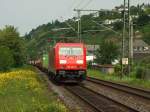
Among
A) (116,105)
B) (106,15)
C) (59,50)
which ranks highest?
(106,15)

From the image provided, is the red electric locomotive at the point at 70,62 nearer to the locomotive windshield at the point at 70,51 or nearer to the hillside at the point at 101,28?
the locomotive windshield at the point at 70,51

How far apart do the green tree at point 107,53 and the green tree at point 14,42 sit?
1627cm

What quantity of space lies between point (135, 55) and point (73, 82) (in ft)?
218

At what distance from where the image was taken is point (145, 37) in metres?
114

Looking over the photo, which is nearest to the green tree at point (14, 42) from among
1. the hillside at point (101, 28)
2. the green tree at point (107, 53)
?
the hillside at point (101, 28)

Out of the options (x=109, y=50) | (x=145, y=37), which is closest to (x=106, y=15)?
(x=145, y=37)

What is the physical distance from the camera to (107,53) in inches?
3135

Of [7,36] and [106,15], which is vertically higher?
[106,15]

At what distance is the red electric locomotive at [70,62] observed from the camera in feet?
125

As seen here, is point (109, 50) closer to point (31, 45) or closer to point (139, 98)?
point (139, 98)

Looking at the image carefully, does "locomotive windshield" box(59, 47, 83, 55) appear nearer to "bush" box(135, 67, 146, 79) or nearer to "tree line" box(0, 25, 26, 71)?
"bush" box(135, 67, 146, 79)

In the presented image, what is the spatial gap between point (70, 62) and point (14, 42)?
54.1 meters

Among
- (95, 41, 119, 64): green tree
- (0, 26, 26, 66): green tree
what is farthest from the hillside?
(95, 41, 119, 64): green tree

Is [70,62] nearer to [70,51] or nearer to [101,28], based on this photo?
[70,51]
